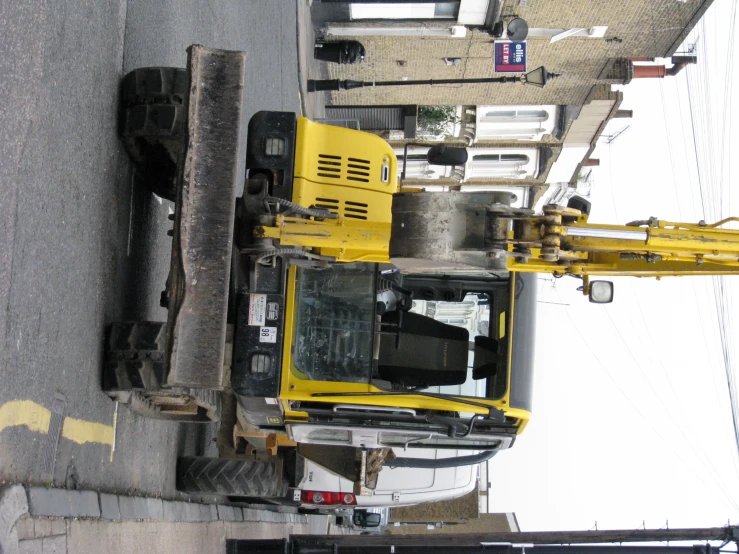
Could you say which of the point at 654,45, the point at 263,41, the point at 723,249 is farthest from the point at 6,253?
the point at 654,45

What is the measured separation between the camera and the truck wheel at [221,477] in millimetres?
8773

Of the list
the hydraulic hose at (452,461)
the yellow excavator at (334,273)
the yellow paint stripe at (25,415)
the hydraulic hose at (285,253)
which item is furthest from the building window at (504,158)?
the yellow paint stripe at (25,415)

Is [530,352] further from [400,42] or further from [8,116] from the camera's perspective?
[400,42]

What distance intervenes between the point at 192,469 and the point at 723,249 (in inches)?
239

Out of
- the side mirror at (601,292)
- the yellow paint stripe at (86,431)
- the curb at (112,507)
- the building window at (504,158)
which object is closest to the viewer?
the curb at (112,507)

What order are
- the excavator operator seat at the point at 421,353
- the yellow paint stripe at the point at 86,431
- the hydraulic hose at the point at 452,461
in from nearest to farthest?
the yellow paint stripe at the point at 86,431 < the excavator operator seat at the point at 421,353 < the hydraulic hose at the point at 452,461

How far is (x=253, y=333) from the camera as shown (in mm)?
6648

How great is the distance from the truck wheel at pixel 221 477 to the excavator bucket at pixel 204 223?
133 inches

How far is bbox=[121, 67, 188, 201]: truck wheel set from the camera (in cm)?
670

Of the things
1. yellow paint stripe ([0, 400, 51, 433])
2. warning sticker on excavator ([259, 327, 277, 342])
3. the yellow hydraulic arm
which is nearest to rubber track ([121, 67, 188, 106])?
warning sticker on excavator ([259, 327, 277, 342])

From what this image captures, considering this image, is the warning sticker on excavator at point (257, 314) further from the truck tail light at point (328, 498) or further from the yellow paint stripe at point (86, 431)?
the truck tail light at point (328, 498)

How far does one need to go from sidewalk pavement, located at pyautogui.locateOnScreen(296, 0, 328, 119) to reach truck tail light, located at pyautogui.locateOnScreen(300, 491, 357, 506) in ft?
25.0

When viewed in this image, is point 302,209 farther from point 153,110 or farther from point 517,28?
point 517,28

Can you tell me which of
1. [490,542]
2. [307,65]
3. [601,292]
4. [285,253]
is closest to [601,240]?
[601,292]
